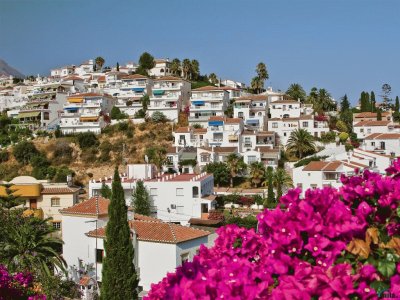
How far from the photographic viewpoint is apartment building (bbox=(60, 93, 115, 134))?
233 ft

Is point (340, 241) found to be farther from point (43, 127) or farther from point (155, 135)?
point (43, 127)

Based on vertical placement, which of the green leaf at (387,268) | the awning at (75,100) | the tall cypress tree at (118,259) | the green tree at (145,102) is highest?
the awning at (75,100)

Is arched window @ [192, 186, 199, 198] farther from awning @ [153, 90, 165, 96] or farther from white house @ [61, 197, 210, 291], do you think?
awning @ [153, 90, 165, 96]

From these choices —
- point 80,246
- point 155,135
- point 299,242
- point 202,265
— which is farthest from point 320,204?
point 155,135

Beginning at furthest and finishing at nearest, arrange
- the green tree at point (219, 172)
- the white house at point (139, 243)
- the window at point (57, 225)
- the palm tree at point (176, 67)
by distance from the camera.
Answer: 1. the palm tree at point (176, 67)
2. the green tree at point (219, 172)
3. the window at point (57, 225)
4. the white house at point (139, 243)

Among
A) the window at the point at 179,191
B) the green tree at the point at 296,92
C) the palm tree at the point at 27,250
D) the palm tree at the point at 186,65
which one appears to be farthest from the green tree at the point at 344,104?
the palm tree at the point at 27,250

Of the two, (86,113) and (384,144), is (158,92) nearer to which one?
(86,113)

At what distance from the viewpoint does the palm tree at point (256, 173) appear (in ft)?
166

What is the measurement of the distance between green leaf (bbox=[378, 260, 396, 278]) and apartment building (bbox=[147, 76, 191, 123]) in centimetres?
6658

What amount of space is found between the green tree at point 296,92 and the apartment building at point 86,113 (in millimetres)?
28881

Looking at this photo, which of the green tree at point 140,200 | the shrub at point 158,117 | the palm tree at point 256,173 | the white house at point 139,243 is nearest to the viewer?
the white house at point 139,243

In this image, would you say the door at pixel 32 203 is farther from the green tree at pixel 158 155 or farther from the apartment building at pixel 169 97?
the apartment building at pixel 169 97

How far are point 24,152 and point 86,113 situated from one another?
10.9 meters

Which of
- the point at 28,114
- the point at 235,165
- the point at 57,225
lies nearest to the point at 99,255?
the point at 57,225
